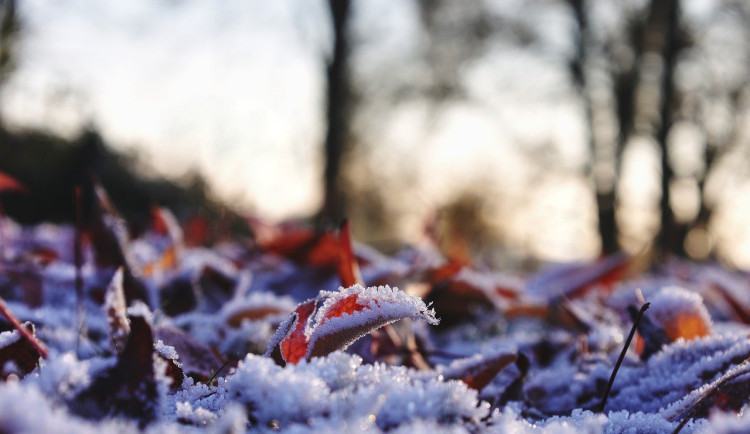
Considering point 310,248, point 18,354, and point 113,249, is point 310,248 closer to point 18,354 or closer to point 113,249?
point 113,249

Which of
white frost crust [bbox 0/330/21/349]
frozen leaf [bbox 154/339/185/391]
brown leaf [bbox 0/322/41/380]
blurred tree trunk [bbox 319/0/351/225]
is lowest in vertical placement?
frozen leaf [bbox 154/339/185/391]

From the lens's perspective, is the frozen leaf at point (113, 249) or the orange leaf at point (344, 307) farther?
the frozen leaf at point (113, 249)

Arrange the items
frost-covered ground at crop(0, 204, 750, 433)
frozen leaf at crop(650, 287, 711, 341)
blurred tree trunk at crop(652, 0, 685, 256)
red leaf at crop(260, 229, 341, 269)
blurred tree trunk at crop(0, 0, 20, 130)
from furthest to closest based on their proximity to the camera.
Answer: blurred tree trunk at crop(652, 0, 685, 256) → blurred tree trunk at crop(0, 0, 20, 130) → red leaf at crop(260, 229, 341, 269) → frozen leaf at crop(650, 287, 711, 341) → frost-covered ground at crop(0, 204, 750, 433)

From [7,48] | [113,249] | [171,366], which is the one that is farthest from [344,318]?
[7,48]

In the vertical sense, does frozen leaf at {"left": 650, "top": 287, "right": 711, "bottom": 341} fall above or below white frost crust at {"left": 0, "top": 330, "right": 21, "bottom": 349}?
below

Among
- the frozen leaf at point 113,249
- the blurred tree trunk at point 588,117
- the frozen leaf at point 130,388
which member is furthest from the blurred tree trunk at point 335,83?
the frozen leaf at point 130,388

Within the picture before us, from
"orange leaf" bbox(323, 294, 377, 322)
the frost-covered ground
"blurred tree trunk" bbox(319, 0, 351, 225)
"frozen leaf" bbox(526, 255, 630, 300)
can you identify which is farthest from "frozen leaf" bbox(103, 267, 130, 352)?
"blurred tree trunk" bbox(319, 0, 351, 225)

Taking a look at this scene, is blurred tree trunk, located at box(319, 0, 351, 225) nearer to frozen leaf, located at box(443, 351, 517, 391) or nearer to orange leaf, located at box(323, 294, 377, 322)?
frozen leaf, located at box(443, 351, 517, 391)

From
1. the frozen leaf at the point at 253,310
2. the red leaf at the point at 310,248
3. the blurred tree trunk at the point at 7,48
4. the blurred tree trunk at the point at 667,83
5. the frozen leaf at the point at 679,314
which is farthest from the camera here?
the blurred tree trunk at the point at 667,83

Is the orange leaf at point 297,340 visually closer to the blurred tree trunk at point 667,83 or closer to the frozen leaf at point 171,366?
the frozen leaf at point 171,366
